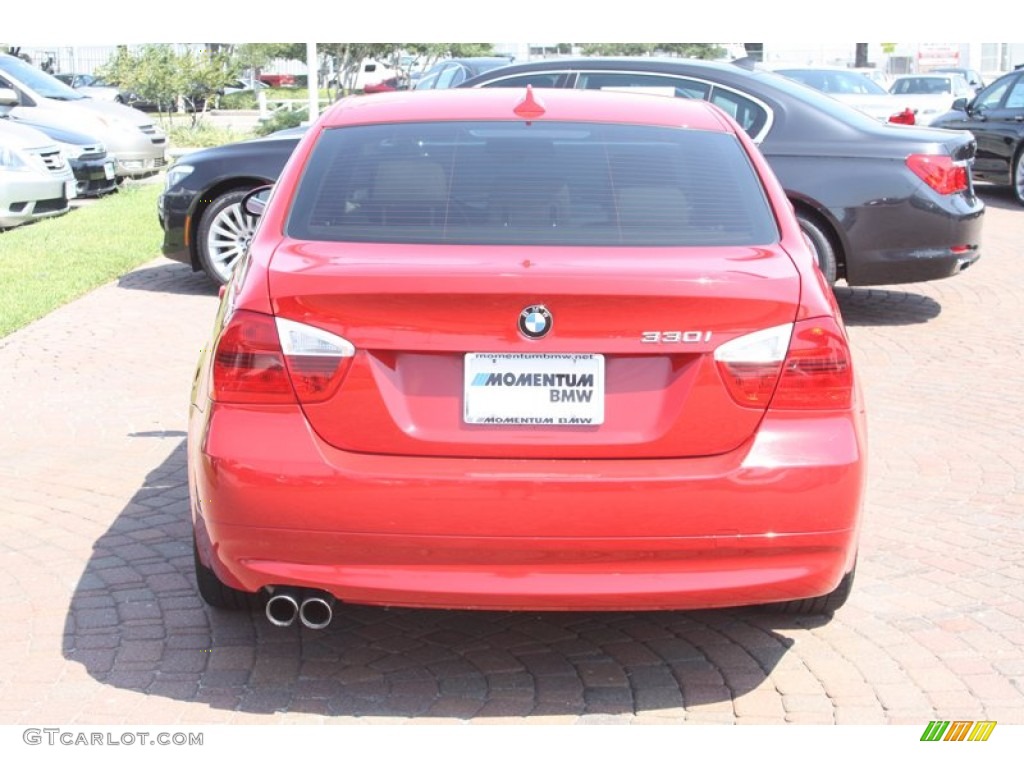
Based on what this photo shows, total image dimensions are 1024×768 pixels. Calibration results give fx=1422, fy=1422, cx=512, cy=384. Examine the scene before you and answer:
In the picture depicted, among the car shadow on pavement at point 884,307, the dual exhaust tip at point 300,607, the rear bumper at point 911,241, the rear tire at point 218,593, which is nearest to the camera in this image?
the dual exhaust tip at point 300,607

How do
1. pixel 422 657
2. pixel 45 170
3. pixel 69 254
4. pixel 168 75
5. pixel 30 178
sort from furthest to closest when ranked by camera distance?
pixel 168 75 < pixel 45 170 < pixel 30 178 < pixel 69 254 < pixel 422 657

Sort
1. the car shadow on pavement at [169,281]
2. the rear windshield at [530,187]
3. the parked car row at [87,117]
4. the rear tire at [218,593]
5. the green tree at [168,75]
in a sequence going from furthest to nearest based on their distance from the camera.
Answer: the green tree at [168,75], the parked car row at [87,117], the car shadow on pavement at [169,281], the rear tire at [218,593], the rear windshield at [530,187]

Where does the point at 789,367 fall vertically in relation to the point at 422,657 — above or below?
above

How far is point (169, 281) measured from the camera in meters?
11.7

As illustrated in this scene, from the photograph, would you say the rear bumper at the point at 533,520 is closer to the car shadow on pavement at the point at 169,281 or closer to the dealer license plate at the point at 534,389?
the dealer license plate at the point at 534,389

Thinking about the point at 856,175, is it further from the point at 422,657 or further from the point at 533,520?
the point at 533,520

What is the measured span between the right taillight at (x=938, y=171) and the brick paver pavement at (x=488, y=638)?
3.27 meters

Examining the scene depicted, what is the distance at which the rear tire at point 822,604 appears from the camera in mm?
4391

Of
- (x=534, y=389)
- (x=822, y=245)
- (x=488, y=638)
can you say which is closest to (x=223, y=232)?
(x=822, y=245)

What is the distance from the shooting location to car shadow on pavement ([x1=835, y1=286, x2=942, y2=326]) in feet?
32.5

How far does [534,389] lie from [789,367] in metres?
0.68

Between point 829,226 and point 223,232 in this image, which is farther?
point 223,232

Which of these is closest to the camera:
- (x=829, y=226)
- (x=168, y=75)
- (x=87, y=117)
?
(x=829, y=226)

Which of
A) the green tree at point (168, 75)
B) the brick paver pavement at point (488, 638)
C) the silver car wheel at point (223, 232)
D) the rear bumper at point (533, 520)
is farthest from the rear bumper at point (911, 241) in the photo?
the green tree at point (168, 75)
